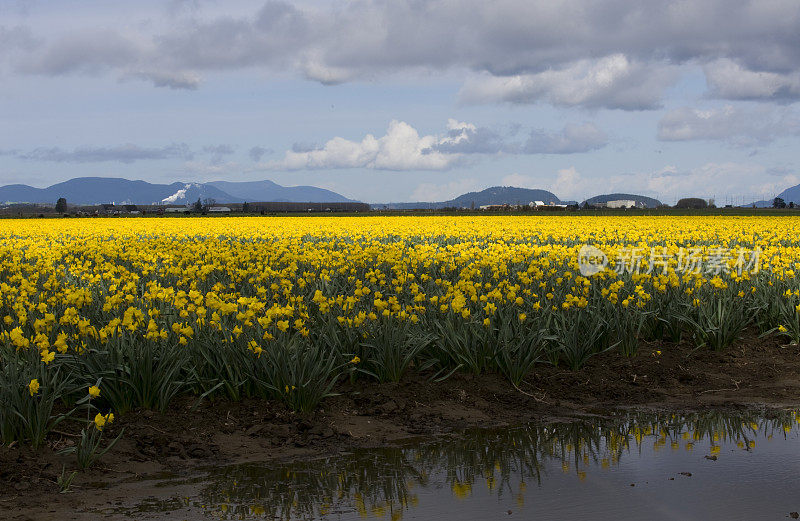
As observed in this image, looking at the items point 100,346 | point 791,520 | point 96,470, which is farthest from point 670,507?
point 100,346

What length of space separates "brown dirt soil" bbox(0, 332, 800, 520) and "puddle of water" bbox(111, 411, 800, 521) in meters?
0.43

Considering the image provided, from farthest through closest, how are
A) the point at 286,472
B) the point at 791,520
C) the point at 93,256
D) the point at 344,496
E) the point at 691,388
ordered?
the point at 93,256, the point at 691,388, the point at 286,472, the point at 344,496, the point at 791,520

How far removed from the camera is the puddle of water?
5363 millimetres

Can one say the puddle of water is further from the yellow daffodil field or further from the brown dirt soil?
the yellow daffodil field

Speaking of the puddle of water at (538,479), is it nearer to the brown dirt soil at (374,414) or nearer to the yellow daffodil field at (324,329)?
the brown dirt soil at (374,414)

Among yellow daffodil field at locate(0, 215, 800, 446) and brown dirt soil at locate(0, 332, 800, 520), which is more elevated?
yellow daffodil field at locate(0, 215, 800, 446)

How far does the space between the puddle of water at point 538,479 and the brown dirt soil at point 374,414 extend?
0.43 metres

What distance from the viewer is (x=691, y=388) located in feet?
29.8

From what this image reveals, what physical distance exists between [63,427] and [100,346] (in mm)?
1404

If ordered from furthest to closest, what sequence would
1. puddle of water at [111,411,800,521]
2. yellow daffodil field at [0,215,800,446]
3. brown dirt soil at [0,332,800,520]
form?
yellow daffodil field at [0,215,800,446] < brown dirt soil at [0,332,800,520] < puddle of water at [111,411,800,521]

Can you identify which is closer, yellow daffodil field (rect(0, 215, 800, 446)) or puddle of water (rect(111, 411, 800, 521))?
puddle of water (rect(111, 411, 800, 521))

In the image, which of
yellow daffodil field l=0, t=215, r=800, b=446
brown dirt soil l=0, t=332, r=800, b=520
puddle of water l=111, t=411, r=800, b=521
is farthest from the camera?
yellow daffodil field l=0, t=215, r=800, b=446

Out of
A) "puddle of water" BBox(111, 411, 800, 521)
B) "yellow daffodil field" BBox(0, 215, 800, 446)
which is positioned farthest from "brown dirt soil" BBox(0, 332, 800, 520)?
"puddle of water" BBox(111, 411, 800, 521)

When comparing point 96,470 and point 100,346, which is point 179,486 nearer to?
point 96,470
